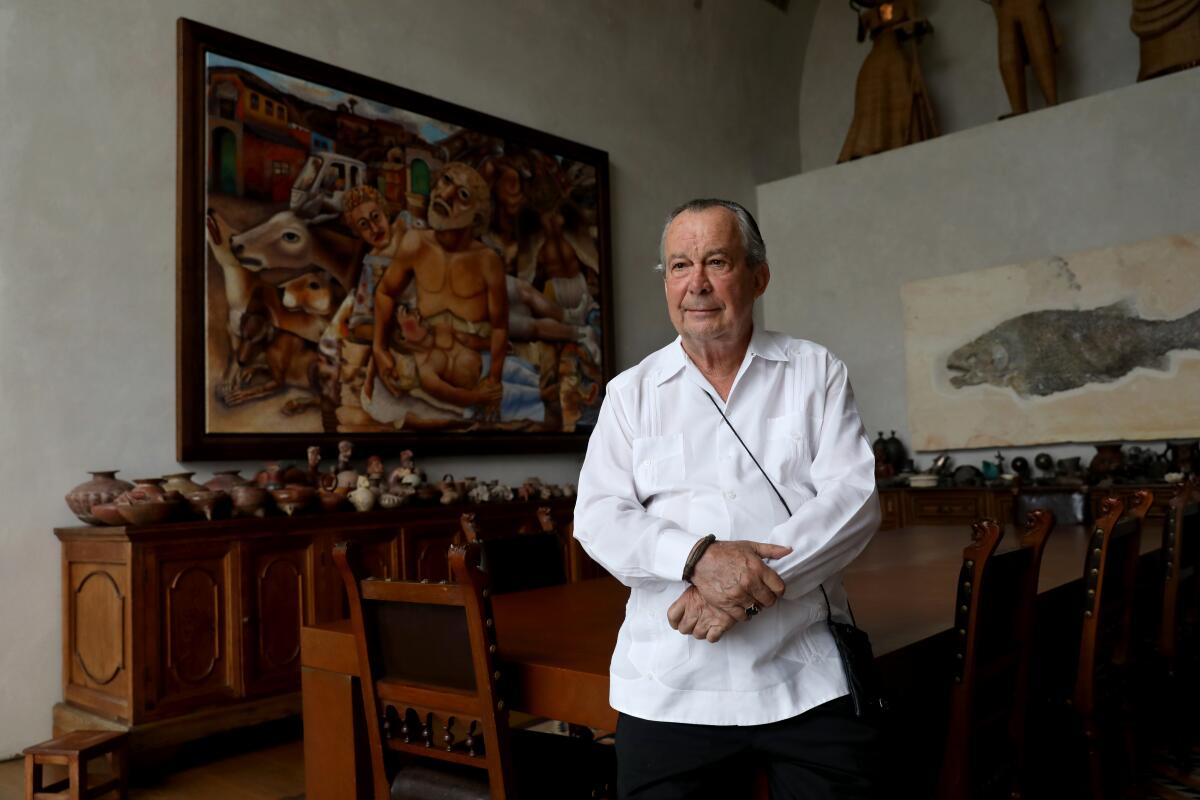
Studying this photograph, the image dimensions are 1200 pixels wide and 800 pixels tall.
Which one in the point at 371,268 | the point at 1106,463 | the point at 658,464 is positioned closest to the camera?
the point at 658,464

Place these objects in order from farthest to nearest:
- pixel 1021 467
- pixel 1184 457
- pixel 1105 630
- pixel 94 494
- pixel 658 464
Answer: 1. pixel 1021 467
2. pixel 1184 457
3. pixel 94 494
4. pixel 1105 630
5. pixel 658 464

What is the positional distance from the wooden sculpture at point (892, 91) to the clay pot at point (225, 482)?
20.1ft

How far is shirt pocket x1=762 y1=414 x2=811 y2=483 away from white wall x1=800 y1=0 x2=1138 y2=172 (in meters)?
7.47

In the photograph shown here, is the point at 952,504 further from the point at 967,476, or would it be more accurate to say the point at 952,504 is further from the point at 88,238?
the point at 88,238

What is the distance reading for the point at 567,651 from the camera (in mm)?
2109

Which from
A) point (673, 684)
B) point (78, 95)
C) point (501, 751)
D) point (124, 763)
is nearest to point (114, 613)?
point (124, 763)

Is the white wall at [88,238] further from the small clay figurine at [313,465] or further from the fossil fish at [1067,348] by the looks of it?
the fossil fish at [1067,348]

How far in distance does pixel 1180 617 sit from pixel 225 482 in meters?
4.19

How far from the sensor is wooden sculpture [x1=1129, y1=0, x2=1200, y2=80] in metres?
6.76

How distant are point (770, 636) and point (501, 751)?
62cm

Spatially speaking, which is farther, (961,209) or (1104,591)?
(961,209)

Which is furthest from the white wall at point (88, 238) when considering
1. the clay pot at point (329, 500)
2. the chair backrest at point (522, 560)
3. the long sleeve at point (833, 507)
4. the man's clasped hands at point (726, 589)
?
the long sleeve at point (833, 507)

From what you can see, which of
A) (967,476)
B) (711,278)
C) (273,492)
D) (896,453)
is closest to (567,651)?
(711,278)

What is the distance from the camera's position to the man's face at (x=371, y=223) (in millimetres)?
5676
